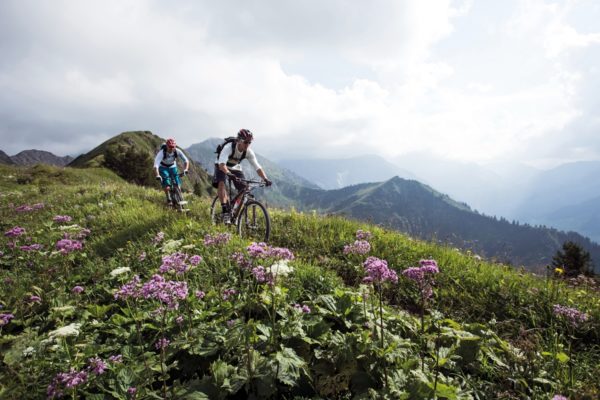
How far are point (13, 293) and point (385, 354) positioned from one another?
6.87 m

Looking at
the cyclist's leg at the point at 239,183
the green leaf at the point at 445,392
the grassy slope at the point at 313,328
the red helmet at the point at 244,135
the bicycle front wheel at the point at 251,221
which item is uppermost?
the red helmet at the point at 244,135

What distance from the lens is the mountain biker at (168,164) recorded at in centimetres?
1350

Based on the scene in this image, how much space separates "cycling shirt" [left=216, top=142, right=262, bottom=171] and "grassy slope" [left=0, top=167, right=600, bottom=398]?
7.17 feet

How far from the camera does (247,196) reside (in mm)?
9727

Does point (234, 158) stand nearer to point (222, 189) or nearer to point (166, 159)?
point (222, 189)

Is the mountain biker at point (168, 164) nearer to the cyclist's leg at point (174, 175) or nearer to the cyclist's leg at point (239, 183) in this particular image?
the cyclist's leg at point (174, 175)

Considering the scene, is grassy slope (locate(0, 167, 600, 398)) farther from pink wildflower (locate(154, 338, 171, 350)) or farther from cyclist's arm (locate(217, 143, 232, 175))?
cyclist's arm (locate(217, 143, 232, 175))

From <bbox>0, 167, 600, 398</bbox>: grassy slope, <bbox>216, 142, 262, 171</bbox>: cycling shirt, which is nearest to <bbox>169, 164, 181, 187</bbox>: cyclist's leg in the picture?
<bbox>0, 167, 600, 398</bbox>: grassy slope

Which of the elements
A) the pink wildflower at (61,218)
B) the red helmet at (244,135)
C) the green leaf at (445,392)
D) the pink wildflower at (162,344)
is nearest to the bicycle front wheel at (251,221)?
the red helmet at (244,135)

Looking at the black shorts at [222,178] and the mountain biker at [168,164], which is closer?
the black shorts at [222,178]

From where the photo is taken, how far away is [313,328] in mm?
3965

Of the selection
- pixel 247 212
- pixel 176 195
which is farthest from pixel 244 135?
pixel 176 195

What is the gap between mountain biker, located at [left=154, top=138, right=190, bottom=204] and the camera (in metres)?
13.5

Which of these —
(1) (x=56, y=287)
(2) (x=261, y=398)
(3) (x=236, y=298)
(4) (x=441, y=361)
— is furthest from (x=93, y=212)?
(4) (x=441, y=361)
